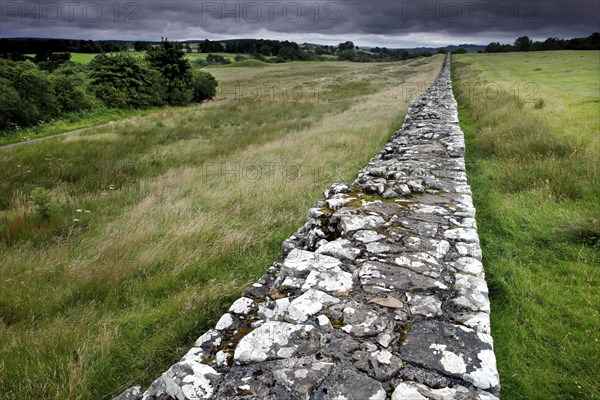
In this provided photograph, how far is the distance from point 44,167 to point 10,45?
137 ft

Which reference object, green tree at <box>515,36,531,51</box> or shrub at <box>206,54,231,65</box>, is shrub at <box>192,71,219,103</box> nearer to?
shrub at <box>206,54,231,65</box>

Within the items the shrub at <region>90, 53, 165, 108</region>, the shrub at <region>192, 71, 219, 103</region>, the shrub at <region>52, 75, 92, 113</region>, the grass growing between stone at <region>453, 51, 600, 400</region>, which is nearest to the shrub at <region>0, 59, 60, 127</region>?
the shrub at <region>52, 75, 92, 113</region>

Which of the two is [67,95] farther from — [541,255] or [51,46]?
[51,46]

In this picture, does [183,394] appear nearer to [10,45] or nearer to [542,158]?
[542,158]

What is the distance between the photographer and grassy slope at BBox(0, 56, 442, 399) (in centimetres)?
271

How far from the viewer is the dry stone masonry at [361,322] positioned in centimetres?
192

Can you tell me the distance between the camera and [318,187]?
6805 mm

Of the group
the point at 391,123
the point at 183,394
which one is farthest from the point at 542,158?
the point at 183,394

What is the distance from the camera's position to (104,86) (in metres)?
22.3

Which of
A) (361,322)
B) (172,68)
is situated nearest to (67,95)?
(172,68)

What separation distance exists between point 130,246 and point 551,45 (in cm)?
9928

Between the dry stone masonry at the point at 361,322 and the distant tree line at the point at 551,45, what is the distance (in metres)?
85.2

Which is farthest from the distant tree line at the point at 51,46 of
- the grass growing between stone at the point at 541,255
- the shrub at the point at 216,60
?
the grass growing between stone at the point at 541,255

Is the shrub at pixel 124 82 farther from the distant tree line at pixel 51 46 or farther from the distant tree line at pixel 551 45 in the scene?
the distant tree line at pixel 551 45
